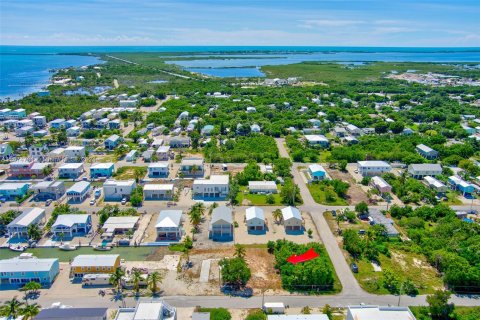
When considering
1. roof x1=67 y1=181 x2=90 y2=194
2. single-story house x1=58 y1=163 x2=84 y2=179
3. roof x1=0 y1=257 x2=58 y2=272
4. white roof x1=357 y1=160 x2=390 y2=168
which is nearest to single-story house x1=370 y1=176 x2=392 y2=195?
white roof x1=357 y1=160 x2=390 y2=168

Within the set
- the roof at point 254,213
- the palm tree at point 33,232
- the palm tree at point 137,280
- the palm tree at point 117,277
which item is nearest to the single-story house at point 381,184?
the roof at point 254,213

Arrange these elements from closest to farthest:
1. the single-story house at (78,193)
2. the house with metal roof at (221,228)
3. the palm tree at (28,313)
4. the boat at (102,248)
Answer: the palm tree at (28,313) → the boat at (102,248) → the house with metal roof at (221,228) → the single-story house at (78,193)

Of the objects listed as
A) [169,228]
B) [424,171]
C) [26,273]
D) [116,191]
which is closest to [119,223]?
[169,228]

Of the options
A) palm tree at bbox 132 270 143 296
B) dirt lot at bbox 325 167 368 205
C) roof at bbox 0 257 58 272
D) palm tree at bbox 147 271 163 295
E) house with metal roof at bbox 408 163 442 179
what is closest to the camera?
palm tree at bbox 132 270 143 296

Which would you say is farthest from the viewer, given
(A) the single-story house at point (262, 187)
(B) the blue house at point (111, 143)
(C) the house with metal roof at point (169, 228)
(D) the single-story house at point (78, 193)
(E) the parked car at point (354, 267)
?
(B) the blue house at point (111, 143)

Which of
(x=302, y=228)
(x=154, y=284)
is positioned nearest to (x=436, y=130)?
(x=302, y=228)

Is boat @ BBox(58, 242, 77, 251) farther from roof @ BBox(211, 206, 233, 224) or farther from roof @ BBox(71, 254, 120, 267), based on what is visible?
roof @ BBox(211, 206, 233, 224)

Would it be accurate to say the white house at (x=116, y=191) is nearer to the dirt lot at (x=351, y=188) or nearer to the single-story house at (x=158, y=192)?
the single-story house at (x=158, y=192)
